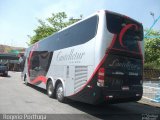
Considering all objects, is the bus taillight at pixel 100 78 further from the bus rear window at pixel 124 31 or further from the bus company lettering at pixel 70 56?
the bus company lettering at pixel 70 56

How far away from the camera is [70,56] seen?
1136 centimetres

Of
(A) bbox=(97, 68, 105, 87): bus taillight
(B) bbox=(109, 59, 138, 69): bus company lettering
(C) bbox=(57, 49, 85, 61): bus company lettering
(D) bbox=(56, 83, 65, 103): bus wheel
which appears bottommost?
(D) bbox=(56, 83, 65, 103): bus wheel

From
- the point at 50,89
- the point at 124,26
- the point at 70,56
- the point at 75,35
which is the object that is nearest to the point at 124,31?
the point at 124,26

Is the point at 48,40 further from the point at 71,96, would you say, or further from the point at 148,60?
the point at 148,60

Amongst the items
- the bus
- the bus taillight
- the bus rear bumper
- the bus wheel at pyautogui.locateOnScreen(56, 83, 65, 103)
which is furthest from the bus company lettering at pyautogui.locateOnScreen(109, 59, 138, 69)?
the bus wheel at pyautogui.locateOnScreen(56, 83, 65, 103)

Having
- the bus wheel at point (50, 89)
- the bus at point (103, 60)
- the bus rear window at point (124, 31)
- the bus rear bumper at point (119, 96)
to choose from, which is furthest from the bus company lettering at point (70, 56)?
the bus rear bumper at point (119, 96)

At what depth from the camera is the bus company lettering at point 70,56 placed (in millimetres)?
10316

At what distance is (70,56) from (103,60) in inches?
105

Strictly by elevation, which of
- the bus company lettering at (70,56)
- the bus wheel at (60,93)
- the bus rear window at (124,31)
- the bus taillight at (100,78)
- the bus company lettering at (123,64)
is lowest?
the bus wheel at (60,93)

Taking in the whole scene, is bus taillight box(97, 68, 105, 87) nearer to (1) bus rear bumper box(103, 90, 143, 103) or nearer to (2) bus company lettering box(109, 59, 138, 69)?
(1) bus rear bumper box(103, 90, 143, 103)

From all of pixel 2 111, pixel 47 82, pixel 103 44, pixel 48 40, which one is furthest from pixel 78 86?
pixel 48 40

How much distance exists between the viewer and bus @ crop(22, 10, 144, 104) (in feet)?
29.8

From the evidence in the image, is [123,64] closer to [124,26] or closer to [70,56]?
[124,26]

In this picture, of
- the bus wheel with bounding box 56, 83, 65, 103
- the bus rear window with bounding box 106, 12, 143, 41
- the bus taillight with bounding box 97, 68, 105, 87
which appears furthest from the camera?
the bus wheel with bounding box 56, 83, 65, 103
